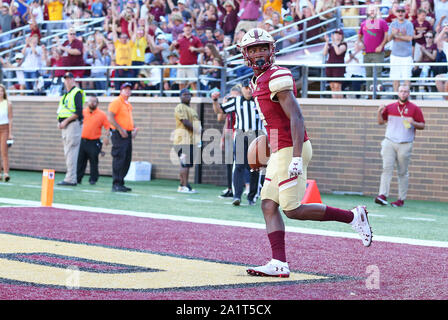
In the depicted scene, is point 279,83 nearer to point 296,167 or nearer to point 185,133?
point 296,167

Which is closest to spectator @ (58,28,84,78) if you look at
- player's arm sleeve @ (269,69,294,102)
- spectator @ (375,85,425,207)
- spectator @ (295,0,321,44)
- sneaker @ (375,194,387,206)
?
spectator @ (295,0,321,44)

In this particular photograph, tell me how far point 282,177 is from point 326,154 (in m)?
11.1

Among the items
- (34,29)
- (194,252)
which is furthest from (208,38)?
(194,252)

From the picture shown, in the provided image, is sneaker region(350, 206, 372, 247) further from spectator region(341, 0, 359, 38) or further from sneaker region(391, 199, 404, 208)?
spectator region(341, 0, 359, 38)

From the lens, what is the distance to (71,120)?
→ 54.6ft

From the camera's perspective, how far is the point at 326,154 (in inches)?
712

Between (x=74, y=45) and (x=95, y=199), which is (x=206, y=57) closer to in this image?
(x=74, y=45)

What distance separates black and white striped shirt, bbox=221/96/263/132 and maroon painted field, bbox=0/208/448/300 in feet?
9.53

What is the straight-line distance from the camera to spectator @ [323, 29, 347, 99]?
17.9 m

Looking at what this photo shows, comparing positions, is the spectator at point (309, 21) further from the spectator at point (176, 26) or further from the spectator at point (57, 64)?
the spectator at point (57, 64)

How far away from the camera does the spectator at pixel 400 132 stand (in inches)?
575

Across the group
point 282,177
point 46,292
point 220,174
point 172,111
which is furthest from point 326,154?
point 46,292

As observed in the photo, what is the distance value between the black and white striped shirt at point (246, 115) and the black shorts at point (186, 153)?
2657 mm

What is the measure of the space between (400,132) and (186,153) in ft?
13.4
